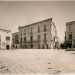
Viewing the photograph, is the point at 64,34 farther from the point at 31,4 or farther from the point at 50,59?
the point at 31,4

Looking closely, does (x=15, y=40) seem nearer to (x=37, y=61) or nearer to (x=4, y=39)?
(x=4, y=39)

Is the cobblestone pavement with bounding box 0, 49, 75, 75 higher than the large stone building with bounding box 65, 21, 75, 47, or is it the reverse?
the large stone building with bounding box 65, 21, 75, 47

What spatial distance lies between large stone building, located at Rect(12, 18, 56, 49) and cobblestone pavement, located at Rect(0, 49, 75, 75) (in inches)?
2.7

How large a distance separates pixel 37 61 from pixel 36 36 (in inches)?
13.0

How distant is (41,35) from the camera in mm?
1934

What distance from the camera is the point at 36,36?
1943 mm

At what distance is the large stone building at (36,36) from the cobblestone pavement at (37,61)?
0.07m

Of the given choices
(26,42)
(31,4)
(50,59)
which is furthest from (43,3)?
(50,59)

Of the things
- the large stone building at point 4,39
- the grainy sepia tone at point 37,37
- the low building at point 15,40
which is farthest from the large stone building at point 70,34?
the large stone building at point 4,39

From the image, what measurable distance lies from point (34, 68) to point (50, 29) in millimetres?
558

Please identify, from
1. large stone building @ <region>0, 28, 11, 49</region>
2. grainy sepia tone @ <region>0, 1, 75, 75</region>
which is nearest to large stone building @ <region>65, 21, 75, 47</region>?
grainy sepia tone @ <region>0, 1, 75, 75</region>

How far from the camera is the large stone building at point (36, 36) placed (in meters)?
1.93

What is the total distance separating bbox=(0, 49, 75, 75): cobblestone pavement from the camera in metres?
1.88

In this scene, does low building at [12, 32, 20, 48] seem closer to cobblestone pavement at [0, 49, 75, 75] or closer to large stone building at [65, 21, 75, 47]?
cobblestone pavement at [0, 49, 75, 75]
